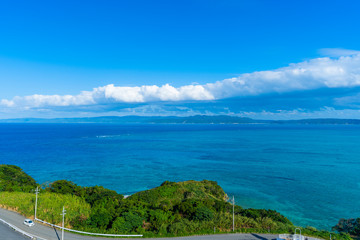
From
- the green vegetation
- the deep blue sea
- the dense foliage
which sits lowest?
the deep blue sea

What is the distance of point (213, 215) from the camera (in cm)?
3080

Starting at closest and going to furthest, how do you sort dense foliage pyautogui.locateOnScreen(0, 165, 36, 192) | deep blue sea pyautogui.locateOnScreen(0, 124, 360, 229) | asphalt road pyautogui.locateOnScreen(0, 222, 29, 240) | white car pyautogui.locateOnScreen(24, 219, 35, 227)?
asphalt road pyautogui.locateOnScreen(0, 222, 29, 240) < white car pyautogui.locateOnScreen(24, 219, 35, 227) < deep blue sea pyautogui.locateOnScreen(0, 124, 360, 229) < dense foliage pyautogui.locateOnScreen(0, 165, 36, 192)

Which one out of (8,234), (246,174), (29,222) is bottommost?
(246,174)

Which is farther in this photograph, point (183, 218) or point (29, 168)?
point (29, 168)

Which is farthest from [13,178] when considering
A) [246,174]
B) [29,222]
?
[246,174]

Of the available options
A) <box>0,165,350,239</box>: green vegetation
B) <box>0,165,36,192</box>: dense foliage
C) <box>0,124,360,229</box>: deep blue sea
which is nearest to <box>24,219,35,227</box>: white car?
<box>0,165,350,239</box>: green vegetation

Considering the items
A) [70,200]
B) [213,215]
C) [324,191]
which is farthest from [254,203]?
[70,200]

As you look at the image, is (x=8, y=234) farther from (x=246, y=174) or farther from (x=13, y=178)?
(x=246, y=174)

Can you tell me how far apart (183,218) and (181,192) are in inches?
751

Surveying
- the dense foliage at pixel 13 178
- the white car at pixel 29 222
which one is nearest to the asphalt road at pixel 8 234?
the white car at pixel 29 222

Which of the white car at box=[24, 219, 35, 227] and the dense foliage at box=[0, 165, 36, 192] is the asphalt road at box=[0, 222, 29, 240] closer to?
the white car at box=[24, 219, 35, 227]

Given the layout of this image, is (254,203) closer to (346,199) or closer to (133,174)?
(346,199)

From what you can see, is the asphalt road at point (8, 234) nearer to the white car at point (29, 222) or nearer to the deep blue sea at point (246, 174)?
the white car at point (29, 222)

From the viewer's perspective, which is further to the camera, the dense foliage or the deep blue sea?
the dense foliage
